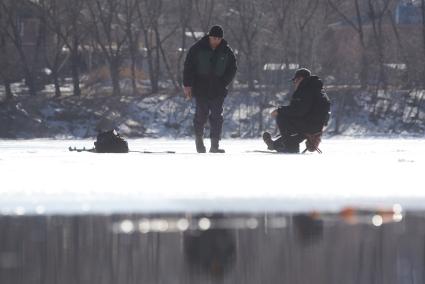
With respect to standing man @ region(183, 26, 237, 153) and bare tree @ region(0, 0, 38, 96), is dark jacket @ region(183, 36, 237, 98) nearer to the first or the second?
standing man @ region(183, 26, 237, 153)

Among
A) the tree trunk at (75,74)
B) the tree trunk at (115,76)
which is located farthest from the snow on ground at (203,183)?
the tree trunk at (75,74)

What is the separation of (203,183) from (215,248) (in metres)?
5.08

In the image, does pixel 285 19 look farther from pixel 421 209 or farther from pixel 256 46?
pixel 421 209

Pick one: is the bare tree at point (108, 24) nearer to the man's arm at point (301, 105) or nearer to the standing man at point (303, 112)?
the standing man at point (303, 112)

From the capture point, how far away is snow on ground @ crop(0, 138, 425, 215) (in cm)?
1196

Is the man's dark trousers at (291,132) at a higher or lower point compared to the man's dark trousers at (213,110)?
lower

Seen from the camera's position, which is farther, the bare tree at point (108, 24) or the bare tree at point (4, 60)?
the bare tree at point (108, 24)

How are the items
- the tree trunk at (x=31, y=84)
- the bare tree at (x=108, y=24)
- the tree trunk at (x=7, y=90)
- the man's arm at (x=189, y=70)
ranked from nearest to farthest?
the man's arm at (x=189, y=70) → the tree trunk at (x=7, y=90) → the tree trunk at (x=31, y=84) → the bare tree at (x=108, y=24)

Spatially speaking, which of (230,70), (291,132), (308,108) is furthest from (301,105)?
(230,70)

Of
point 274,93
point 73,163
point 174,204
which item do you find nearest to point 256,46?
point 274,93

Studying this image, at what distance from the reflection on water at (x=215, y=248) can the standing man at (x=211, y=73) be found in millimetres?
10121

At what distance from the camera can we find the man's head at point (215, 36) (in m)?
21.0

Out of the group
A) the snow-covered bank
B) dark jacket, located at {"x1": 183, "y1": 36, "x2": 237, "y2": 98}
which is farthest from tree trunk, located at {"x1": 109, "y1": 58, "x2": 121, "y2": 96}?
dark jacket, located at {"x1": 183, "y1": 36, "x2": 237, "y2": 98}

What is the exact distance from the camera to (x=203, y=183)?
1408 cm
